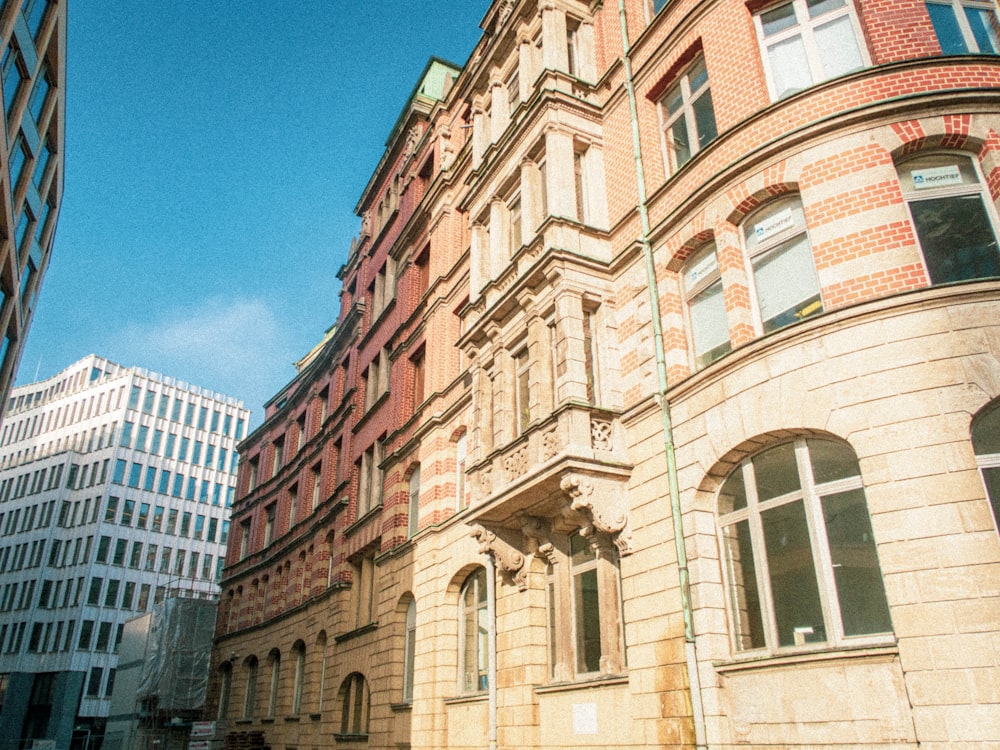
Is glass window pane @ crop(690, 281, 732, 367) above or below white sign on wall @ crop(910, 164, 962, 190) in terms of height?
below

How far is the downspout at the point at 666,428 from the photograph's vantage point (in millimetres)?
10531

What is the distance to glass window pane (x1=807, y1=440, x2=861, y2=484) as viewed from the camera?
9.80 metres

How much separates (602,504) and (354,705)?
580 inches

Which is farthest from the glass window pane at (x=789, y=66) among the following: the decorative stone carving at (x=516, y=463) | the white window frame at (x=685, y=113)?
the decorative stone carving at (x=516, y=463)

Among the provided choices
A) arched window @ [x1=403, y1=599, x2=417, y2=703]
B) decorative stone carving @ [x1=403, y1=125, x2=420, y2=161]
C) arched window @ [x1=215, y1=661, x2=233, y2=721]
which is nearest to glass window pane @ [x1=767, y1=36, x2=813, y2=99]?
arched window @ [x1=403, y1=599, x2=417, y2=703]

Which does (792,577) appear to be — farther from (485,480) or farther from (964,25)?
(964,25)

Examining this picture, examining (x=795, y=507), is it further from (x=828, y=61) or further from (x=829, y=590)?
(x=828, y=61)

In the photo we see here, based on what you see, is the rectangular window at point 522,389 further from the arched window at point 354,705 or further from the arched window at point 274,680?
the arched window at point 274,680

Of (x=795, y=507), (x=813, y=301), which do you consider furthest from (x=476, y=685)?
(x=813, y=301)

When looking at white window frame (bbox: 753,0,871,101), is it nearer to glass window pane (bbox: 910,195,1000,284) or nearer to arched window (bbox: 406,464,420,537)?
glass window pane (bbox: 910,195,1000,284)

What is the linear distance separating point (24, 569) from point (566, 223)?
78.0 metres

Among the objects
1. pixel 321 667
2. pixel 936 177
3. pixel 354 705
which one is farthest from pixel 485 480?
pixel 321 667

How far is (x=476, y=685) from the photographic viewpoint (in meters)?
16.8

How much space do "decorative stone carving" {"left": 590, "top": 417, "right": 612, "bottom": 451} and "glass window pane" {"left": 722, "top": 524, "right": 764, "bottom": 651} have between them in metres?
2.70
